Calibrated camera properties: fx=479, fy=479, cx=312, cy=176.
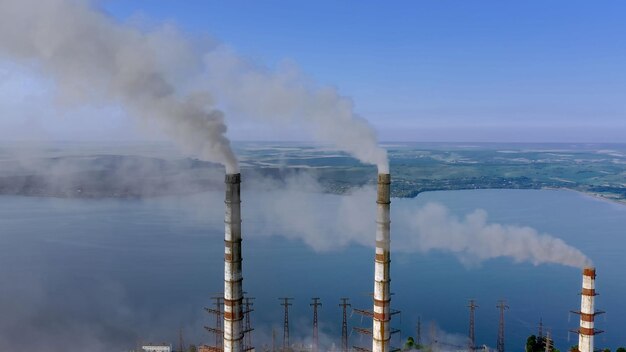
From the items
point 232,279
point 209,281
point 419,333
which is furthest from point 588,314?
point 209,281

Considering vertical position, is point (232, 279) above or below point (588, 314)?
above

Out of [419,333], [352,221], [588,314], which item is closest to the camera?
[588,314]

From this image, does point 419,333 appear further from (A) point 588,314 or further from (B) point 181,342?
(A) point 588,314

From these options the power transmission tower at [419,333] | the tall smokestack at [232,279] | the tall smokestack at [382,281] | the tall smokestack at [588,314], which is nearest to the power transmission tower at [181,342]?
the power transmission tower at [419,333]

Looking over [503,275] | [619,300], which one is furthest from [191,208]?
[619,300]

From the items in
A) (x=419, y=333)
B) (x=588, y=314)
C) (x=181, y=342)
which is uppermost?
(x=588, y=314)

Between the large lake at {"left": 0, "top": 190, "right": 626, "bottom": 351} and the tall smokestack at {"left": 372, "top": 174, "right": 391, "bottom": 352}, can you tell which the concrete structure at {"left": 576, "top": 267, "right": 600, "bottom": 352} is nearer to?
the tall smokestack at {"left": 372, "top": 174, "right": 391, "bottom": 352}
